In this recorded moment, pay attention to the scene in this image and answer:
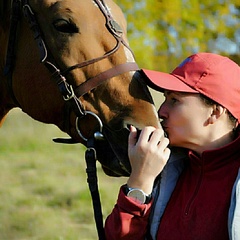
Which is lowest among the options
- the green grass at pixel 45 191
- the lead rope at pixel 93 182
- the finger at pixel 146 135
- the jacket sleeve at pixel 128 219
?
the green grass at pixel 45 191

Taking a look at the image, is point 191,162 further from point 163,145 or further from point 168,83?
point 168,83

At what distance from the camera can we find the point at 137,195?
6.94ft

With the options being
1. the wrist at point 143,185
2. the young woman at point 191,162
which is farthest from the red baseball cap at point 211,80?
the wrist at point 143,185

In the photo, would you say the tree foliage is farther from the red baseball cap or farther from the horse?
the red baseball cap

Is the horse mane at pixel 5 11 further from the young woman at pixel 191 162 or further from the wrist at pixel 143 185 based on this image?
the wrist at pixel 143 185

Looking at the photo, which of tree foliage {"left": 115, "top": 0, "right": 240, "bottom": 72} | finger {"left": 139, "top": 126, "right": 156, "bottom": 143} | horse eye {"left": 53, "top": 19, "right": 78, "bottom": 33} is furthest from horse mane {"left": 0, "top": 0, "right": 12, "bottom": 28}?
tree foliage {"left": 115, "top": 0, "right": 240, "bottom": 72}

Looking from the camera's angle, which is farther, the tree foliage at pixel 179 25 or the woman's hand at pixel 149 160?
the tree foliage at pixel 179 25

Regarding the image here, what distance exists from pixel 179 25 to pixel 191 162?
14.4 metres

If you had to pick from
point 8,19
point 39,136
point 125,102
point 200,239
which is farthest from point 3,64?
point 39,136

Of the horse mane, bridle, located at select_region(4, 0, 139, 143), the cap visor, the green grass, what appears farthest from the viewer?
the green grass

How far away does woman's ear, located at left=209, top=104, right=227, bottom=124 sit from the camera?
2141 mm

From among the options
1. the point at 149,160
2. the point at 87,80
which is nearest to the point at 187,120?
the point at 149,160

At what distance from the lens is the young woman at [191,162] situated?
2090 mm

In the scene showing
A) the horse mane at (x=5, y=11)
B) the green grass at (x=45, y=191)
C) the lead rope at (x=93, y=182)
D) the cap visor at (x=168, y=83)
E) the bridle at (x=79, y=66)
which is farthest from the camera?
the green grass at (x=45, y=191)
